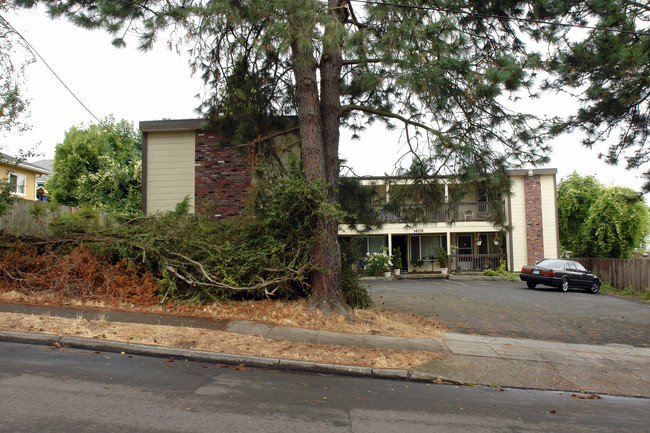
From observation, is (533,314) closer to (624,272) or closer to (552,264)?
(552,264)

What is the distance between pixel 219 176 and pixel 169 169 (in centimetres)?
189

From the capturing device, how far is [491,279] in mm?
26703

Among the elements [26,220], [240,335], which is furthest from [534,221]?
[26,220]

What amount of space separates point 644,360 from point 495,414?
204 inches

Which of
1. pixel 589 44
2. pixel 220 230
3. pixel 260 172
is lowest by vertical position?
pixel 220 230

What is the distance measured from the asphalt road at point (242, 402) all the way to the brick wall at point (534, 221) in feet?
77.8

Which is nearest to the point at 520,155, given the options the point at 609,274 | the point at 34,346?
the point at 34,346

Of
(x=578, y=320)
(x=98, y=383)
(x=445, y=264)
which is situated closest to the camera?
(x=98, y=383)

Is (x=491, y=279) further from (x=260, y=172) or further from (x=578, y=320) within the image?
(x=260, y=172)

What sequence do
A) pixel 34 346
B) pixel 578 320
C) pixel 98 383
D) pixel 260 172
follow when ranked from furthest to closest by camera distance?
pixel 578 320
pixel 260 172
pixel 34 346
pixel 98 383

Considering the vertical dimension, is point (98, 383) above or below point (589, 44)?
below

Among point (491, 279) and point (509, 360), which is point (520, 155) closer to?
point (509, 360)

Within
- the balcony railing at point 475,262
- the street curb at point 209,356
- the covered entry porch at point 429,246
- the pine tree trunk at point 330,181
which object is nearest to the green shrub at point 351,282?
the pine tree trunk at point 330,181

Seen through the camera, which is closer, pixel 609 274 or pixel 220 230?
pixel 220 230
